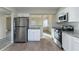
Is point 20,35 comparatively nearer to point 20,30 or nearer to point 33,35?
point 20,30

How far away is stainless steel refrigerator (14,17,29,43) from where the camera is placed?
7.80 meters

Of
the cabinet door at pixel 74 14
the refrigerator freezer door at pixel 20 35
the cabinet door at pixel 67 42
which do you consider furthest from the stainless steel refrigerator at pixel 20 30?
the cabinet door at pixel 74 14

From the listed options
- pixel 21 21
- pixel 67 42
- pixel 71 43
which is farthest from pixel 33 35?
pixel 71 43

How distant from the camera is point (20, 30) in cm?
788

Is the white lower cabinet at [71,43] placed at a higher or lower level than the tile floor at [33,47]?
higher

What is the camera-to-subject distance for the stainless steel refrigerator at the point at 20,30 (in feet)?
25.6

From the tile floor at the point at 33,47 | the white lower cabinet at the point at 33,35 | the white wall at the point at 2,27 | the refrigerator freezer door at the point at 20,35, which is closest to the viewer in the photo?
the tile floor at the point at 33,47

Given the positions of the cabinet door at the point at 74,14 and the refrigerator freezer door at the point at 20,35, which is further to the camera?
the refrigerator freezer door at the point at 20,35

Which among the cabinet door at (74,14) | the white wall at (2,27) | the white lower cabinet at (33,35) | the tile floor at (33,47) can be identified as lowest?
the tile floor at (33,47)

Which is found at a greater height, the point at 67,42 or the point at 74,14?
the point at 74,14

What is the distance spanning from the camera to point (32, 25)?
10.1m

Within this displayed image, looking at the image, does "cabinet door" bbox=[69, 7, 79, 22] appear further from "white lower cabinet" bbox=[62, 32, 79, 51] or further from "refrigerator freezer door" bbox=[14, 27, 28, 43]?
"refrigerator freezer door" bbox=[14, 27, 28, 43]

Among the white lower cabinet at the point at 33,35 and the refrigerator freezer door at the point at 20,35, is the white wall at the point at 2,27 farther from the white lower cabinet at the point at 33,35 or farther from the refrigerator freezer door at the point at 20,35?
the white lower cabinet at the point at 33,35
